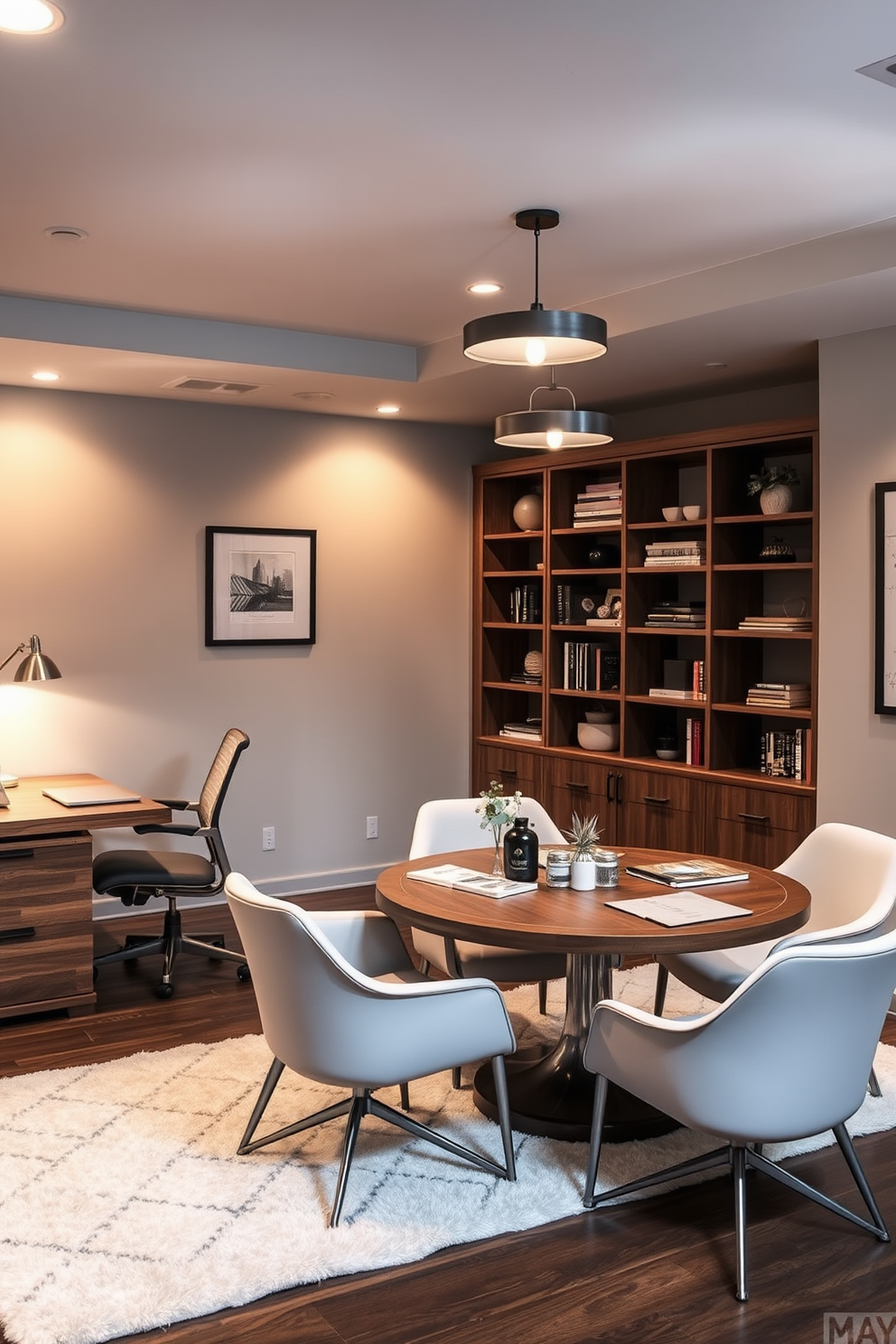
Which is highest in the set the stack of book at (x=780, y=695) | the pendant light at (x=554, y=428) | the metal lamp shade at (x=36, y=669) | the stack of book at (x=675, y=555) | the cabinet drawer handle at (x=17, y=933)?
the pendant light at (x=554, y=428)

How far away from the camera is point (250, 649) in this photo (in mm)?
5984

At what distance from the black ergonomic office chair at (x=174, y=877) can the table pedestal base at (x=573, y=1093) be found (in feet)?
4.94

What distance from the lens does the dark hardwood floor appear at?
2410mm

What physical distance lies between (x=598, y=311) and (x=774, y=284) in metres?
0.84

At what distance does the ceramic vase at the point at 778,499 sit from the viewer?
195 inches

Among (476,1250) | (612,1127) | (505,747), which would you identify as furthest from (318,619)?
(476,1250)

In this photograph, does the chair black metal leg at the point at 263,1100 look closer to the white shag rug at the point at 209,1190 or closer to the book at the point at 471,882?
the white shag rug at the point at 209,1190

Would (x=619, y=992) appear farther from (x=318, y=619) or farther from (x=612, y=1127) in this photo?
(x=318, y=619)

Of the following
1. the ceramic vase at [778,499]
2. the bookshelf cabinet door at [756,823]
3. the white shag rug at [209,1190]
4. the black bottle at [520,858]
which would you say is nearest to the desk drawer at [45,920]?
the white shag rug at [209,1190]

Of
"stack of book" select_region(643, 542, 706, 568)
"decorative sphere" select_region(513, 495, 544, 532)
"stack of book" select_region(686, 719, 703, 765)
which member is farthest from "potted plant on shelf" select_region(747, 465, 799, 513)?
"decorative sphere" select_region(513, 495, 544, 532)

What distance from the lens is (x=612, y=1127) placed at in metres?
3.25

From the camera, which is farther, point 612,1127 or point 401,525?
point 401,525

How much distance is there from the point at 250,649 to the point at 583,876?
300 centimetres

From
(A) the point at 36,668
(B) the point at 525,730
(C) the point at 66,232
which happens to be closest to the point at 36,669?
(A) the point at 36,668
